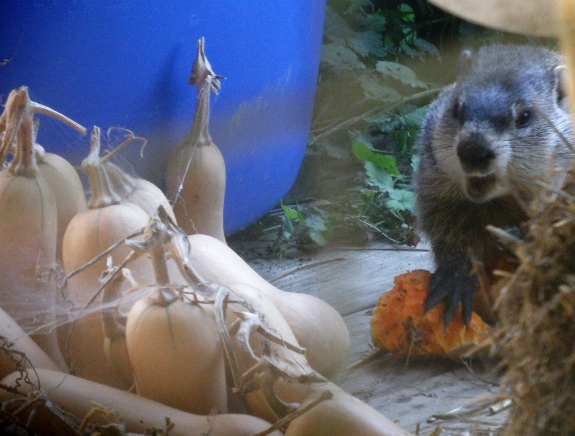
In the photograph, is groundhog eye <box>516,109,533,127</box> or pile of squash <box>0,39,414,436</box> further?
groundhog eye <box>516,109,533,127</box>

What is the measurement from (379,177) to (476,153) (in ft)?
2.57

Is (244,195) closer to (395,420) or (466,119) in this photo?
(466,119)

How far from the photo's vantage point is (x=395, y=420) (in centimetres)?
99

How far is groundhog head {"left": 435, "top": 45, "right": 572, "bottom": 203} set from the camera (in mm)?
1229

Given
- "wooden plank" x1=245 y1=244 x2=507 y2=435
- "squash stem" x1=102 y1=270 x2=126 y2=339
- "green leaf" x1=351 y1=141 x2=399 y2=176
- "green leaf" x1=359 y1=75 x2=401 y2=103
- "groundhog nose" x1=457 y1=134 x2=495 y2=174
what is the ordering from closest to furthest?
1. "squash stem" x1=102 y1=270 x2=126 y2=339
2. "wooden plank" x1=245 y1=244 x2=507 y2=435
3. "groundhog nose" x1=457 y1=134 x2=495 y2=174
4. "green leaf" x1=351 y1=141 x2=399 y2=176
5. "green leaf" x1=359 y1=75 x2=401 y2=103

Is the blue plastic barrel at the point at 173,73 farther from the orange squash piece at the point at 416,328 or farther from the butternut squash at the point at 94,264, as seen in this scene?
the orange squash piece at the point at 416,328

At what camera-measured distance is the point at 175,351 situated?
2.85 feet

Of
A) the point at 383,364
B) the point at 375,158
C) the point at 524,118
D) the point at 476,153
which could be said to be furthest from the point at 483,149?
the point at 375,158

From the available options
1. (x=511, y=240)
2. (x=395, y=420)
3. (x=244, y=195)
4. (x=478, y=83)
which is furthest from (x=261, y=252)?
(x=511, y=240)

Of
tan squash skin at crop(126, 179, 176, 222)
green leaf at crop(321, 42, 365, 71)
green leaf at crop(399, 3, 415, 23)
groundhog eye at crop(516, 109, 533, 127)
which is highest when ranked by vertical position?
green leaf at crop(399, 3, 415, 23)

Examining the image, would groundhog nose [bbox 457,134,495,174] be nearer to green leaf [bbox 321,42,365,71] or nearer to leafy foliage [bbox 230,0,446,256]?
leafy foliage [bbox 230,0,446,256]

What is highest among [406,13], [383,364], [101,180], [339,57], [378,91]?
[406,13]

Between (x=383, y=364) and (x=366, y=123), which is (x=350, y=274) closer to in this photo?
(x=383, y=364)

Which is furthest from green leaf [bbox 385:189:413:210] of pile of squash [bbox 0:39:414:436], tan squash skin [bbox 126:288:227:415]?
tan squash skin [bbox 126:288:227:415]
